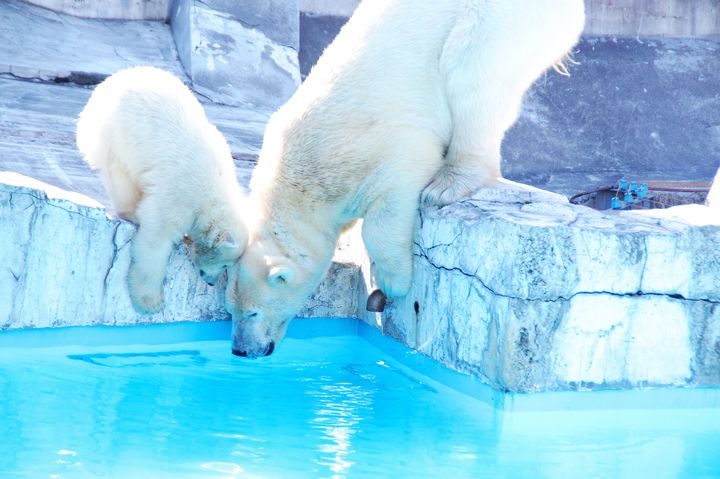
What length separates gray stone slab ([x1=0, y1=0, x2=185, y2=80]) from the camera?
26.6 feet

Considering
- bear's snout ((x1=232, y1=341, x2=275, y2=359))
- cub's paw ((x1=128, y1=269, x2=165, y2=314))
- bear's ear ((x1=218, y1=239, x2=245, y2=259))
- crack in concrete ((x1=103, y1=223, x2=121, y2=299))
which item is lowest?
bear's snout ((x1=232, y1=341, x2=275, y2=359))

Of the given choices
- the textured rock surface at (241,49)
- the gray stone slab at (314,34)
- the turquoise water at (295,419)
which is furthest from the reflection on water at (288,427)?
the gray stone slab at (314,34)

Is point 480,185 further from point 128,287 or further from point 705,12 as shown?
point 705,12

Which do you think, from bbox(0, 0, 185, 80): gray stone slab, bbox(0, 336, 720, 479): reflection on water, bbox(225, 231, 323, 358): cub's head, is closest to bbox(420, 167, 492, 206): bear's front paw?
bbox(225, 231, 323, 358): cub's head

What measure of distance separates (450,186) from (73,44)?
19.0ft

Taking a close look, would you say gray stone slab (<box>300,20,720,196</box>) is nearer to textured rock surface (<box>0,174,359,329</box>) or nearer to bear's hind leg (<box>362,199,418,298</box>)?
bear's hind leg (<box>362,199,418,298</box>)

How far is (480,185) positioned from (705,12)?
9.34 meters

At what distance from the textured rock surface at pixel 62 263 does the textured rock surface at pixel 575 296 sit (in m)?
1.42

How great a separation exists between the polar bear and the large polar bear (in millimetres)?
179

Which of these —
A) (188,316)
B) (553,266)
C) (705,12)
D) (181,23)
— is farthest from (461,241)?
(705,12)

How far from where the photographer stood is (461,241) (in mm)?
3928

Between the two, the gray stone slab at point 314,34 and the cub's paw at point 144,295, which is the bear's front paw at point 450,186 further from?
the gray stone slab at point 314,34

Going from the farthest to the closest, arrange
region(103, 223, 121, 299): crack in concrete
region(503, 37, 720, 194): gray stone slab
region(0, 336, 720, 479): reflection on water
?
region(503, 37, 720, 194): gray stone slab → region(103, 223, 121, 299): crack in concrete → region(0, 336, 720, 479): reflection on water

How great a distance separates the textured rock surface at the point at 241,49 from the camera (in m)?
8.75
